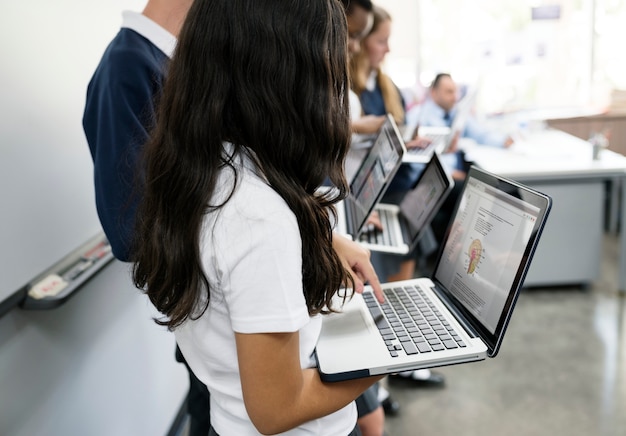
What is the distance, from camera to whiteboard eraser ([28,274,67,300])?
1.18 metres

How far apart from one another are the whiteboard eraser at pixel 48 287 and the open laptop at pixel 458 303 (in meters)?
0.60

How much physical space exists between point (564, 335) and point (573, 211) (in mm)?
719

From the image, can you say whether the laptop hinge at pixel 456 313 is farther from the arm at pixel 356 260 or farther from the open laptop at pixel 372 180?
the open laptop at pixel 372 180

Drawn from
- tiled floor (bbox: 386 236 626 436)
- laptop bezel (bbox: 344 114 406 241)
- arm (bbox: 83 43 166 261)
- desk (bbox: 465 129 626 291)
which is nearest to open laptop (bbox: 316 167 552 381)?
laptop bezel (bbox: 344 114 406 241)

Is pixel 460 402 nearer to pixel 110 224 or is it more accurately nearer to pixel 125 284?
pixel 125 284

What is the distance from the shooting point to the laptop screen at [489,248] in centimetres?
84

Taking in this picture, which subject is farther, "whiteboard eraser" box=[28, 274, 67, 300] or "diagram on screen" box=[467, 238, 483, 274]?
"whiteboard eraser" box=[28, 274, 67, 300]

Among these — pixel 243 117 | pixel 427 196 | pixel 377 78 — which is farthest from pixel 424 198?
pixel 377 78

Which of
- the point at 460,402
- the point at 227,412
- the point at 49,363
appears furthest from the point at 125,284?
the point at 460,402

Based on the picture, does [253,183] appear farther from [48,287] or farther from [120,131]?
[48,287]

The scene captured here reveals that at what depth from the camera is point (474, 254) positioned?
986mm

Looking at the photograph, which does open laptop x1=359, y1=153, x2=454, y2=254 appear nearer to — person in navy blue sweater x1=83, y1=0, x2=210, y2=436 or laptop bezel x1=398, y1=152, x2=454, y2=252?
laptop bezel x1=398, y1=152, x2=454, y2=252

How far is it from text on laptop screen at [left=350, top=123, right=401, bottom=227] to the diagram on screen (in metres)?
0.33

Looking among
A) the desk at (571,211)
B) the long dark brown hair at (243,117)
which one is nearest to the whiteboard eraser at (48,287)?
the long dark brown hair at (243,117)
